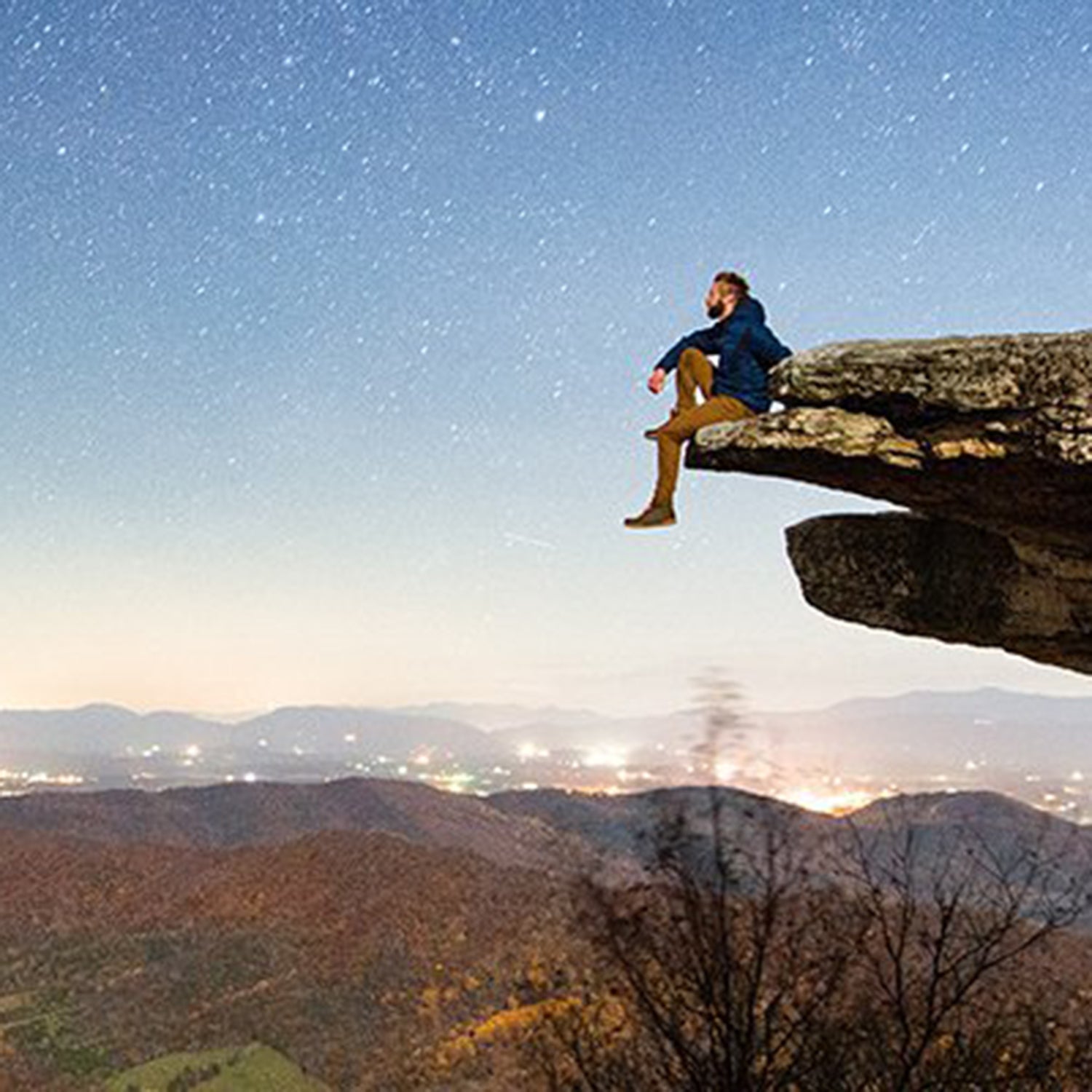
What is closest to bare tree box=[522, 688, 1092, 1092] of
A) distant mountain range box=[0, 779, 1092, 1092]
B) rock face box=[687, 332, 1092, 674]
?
distant mountain range box=[0, 779, 1092, 1092]

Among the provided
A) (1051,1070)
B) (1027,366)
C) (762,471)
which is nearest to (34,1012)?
(1051,1070)

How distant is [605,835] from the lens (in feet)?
256

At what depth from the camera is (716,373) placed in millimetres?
10234

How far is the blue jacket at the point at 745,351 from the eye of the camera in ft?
32.9

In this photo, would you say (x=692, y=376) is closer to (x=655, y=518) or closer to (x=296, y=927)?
(x=655, y=518)

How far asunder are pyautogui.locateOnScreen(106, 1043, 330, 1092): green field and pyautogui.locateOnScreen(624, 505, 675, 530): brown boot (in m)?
31.7

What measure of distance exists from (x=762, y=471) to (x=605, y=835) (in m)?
72.7

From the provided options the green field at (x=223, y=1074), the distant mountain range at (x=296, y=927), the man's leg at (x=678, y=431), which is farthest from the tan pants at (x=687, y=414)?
the green field at (x=223, y=1074)

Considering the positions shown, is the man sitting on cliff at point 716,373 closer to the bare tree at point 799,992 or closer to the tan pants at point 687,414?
the tan pants at point 687,414

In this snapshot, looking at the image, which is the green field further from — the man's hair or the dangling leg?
the man's hair

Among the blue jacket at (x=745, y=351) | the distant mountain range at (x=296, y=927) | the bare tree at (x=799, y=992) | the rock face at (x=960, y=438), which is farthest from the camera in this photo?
the distant mountain range at (x=296, y=927)

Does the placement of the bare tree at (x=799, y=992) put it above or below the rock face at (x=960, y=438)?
→ below

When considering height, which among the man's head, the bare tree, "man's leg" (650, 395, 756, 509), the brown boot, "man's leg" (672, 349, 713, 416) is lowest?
the bare tree

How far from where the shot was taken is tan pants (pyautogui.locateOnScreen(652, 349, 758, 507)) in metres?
10.0
